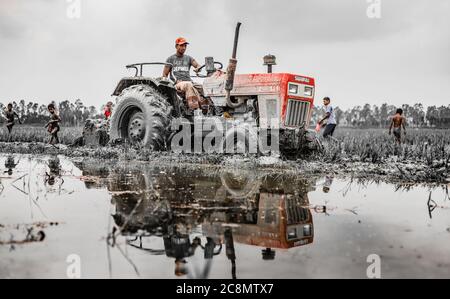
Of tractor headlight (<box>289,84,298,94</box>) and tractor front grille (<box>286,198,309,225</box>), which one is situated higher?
tractor headlight (<box>289,84,298,94</box>)

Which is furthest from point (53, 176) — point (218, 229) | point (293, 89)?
point (293, 89)

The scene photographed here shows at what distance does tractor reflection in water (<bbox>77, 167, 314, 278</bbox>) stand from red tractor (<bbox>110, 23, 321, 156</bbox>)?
8.47 ft

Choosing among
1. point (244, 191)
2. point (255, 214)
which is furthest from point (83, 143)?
point (255, 214)

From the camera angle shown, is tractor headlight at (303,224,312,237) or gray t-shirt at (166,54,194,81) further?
gray t-shirt at (166,54,194,81)

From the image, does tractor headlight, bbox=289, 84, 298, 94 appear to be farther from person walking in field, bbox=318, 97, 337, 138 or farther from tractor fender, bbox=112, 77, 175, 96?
person walking in field, bbox=318, 97, 337, 138

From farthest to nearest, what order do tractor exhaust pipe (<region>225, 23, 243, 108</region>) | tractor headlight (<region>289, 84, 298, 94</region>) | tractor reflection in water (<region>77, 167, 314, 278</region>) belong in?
tractor headlight (<region>289, 84, 298, 94</region>), tractor exhaust pipe (<region>225, 23, 243, 108</region>), tractor reflection in water (<region>77, 167, 314, 278</region>)

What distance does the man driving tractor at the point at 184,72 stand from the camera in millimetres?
9914

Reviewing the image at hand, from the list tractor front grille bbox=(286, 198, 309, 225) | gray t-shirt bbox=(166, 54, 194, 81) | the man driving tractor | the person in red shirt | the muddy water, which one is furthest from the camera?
the person in red shirt

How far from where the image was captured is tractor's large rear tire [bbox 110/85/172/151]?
10.1 m

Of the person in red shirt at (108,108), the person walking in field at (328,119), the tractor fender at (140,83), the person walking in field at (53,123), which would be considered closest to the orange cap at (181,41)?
the tractor fender at (140,83)

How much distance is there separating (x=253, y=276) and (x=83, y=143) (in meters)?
11.0

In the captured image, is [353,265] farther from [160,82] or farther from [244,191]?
[160,82]

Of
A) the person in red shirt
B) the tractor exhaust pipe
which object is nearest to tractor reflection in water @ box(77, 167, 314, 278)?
the tractor exhaust pipe

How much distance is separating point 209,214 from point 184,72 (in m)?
6.27
